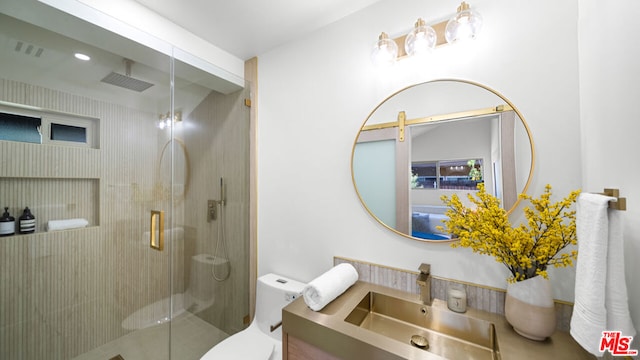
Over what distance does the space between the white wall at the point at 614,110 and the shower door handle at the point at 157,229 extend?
7.44ft

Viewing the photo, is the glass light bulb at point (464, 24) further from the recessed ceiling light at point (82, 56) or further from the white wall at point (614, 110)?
the recessed ceiling light at point (82, 56)

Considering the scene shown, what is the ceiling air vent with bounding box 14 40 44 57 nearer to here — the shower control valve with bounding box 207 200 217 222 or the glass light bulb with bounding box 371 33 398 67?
the shower control valve with bounding box 207 200 217 222

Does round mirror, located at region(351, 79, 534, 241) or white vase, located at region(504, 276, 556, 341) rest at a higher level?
round mirror, located at region(351, 79, 534, 241)

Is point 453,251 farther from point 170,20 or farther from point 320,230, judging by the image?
point 170,20

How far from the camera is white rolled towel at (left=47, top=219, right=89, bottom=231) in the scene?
4.57 ft

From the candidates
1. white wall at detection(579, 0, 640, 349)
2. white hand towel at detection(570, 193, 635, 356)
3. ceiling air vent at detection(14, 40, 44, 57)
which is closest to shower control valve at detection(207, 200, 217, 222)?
ceiling air vent at detection(14, 40, 44, 57)

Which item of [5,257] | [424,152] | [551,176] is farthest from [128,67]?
[551,176]

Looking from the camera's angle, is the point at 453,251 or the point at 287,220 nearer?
the point at 453,251

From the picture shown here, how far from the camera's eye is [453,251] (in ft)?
3.93

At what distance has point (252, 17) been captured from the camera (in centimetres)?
159

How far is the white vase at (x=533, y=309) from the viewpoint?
2.87 ft

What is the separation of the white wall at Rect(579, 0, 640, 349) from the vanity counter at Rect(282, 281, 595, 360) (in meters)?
0.27

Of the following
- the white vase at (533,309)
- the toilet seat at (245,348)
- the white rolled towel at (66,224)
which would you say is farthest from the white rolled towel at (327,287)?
the white rolled towel at (66,224)

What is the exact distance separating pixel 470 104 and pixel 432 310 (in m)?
1.04
